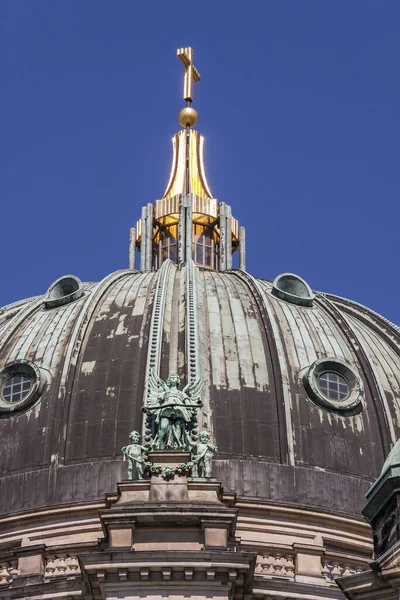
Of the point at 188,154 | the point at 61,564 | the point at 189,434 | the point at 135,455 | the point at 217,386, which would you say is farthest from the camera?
→ the point at 188,154

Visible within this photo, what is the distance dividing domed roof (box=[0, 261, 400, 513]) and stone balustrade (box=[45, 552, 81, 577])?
2241 millimetres

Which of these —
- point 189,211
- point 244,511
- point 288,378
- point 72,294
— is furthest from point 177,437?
point 189,211

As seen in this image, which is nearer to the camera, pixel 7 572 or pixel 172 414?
pixel 172 414

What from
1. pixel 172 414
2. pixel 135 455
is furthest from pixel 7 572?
pixel 172 414

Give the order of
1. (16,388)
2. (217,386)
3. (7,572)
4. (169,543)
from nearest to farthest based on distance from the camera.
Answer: (169,543)
(7,572)
(217,386)
(16,388)

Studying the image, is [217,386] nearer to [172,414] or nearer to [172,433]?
[172,414]

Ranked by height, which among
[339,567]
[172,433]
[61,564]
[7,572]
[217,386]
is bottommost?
[61,564]

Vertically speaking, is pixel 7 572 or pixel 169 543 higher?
pixel 7 572

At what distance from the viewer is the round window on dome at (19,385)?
54.4 metres

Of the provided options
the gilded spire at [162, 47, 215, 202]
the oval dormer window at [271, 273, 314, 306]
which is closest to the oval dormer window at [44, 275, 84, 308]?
the oval dormer window at [271, 273, 314, 306]

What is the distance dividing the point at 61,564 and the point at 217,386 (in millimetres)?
7601

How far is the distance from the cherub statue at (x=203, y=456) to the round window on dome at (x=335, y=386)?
6597 mm

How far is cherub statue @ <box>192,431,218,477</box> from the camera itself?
47000 mm

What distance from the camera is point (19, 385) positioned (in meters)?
55.3
